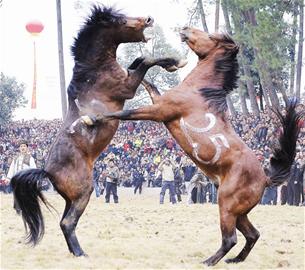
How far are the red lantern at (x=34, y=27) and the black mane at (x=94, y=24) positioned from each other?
36.1 metres

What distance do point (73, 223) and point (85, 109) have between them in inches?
57.5

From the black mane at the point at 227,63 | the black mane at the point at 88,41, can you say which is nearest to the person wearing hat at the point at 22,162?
the black mane at the point at 88,41

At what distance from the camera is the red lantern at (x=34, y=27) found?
44.7 meters

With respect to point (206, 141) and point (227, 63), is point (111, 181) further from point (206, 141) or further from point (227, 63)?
point (206, 141)

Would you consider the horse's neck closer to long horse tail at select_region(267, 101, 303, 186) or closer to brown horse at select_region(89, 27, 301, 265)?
brown horse at select_region(89, 27, 301, 265)

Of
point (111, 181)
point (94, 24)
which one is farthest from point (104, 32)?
point (111, 181)

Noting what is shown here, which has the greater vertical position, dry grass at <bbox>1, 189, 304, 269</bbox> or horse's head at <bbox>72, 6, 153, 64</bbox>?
horse's head at <bbox>72, 6, 153, 64</bbox>

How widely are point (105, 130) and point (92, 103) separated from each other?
39 centimetres

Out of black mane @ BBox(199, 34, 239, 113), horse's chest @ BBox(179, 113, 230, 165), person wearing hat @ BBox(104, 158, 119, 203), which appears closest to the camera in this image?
horse's chest @ BBox(179, 113, 230, 165)

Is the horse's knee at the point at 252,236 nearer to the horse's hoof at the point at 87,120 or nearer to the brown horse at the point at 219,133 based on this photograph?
the brown horse at the point at 219,133

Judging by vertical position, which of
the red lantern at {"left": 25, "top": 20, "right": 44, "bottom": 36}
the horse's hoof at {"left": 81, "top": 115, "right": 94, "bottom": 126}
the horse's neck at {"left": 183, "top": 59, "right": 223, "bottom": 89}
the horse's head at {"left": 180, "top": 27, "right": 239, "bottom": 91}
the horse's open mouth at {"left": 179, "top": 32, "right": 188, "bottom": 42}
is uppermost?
the red lantern at {"left": 25, "top": 20, "right": 44, "bottom": 36}

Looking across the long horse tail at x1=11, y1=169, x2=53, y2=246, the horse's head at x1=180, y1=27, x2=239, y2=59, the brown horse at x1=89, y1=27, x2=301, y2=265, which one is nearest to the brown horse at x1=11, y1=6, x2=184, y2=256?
the long horse tail at x1=11, y1=169, x2=53, y2=246

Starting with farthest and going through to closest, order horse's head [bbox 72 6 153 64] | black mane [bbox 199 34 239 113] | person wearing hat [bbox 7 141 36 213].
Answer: person wearing hat [bbox 7 141 36 213] < horse's head [bbox 72 6 153 64] < black mane [bbox 199 34 239 113]

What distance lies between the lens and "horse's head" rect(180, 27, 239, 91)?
29.6 ft
